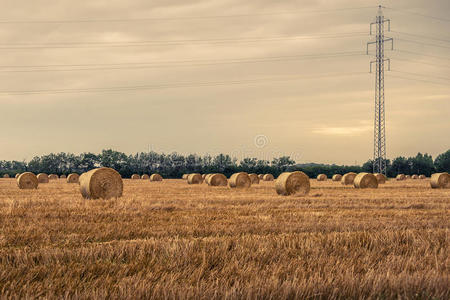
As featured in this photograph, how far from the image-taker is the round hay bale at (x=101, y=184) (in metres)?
21.7

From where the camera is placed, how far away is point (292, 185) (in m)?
25.0

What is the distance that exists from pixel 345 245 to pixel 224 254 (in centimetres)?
242

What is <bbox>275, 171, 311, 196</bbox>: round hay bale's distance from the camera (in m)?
24.8

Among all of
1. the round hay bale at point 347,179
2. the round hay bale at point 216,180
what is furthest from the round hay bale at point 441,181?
the round hay bale at point 216,180

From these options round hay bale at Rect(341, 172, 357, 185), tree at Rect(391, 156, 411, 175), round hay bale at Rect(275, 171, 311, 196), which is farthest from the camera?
tree at Rect(391, 156, 411, 175)

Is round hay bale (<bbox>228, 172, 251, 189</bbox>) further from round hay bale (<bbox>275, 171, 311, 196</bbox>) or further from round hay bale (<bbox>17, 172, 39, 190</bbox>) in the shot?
round hay bale (<bbox>17, 172, 39, 190</bbox>)

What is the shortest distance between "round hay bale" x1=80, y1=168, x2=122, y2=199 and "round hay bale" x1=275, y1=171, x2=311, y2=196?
7.78 meters

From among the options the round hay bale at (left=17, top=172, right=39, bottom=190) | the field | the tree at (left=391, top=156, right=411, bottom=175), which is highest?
the tree at (left=391, top=156, right=411, bottom=175)

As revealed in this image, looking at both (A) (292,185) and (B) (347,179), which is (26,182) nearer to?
(A) (292,185)

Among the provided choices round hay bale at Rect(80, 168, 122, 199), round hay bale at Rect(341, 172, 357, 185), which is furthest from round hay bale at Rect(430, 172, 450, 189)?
round hay bale at Rect(80, 168, 122, 199)

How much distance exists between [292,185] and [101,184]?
30.0ft

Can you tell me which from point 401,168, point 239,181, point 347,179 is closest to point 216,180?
point 239,181

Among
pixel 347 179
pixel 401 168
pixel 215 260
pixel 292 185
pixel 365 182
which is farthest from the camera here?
pixel 401 168

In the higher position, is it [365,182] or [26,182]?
[365,182]
